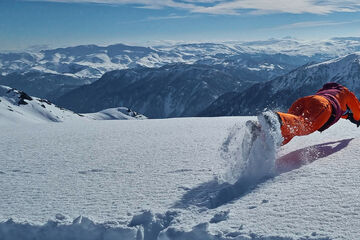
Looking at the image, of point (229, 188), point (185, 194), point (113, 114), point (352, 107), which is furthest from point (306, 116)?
point (113, 114)

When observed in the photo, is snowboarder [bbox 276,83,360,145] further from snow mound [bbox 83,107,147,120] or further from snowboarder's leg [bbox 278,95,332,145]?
snow mound [bbox 83,107,147,120]

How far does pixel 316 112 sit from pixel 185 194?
330 cm

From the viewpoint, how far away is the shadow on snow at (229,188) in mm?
5625

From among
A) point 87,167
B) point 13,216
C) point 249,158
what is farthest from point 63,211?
point 249,158

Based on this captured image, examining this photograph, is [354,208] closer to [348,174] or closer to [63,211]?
[348,174]

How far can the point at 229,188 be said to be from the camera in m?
6.00

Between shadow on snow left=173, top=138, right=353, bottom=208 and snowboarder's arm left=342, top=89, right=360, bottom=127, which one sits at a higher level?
snowboarder's arm left=342, top=89, right=360, bottom=127

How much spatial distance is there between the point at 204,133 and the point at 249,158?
6.11m

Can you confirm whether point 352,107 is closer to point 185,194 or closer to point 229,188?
point 229,188

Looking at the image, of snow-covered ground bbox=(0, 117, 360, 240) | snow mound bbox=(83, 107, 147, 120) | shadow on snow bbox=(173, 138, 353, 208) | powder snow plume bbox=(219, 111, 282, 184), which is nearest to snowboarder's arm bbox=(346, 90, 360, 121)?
snow-covered ground bbox=(0, 117, 360, 240)

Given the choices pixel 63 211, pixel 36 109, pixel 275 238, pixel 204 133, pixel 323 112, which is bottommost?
pixel 36 109

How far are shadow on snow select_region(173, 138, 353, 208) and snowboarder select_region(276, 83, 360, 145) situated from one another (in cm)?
51

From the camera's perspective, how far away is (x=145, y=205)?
5.66 metres

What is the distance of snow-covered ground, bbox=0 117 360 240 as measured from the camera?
15.4 feet
